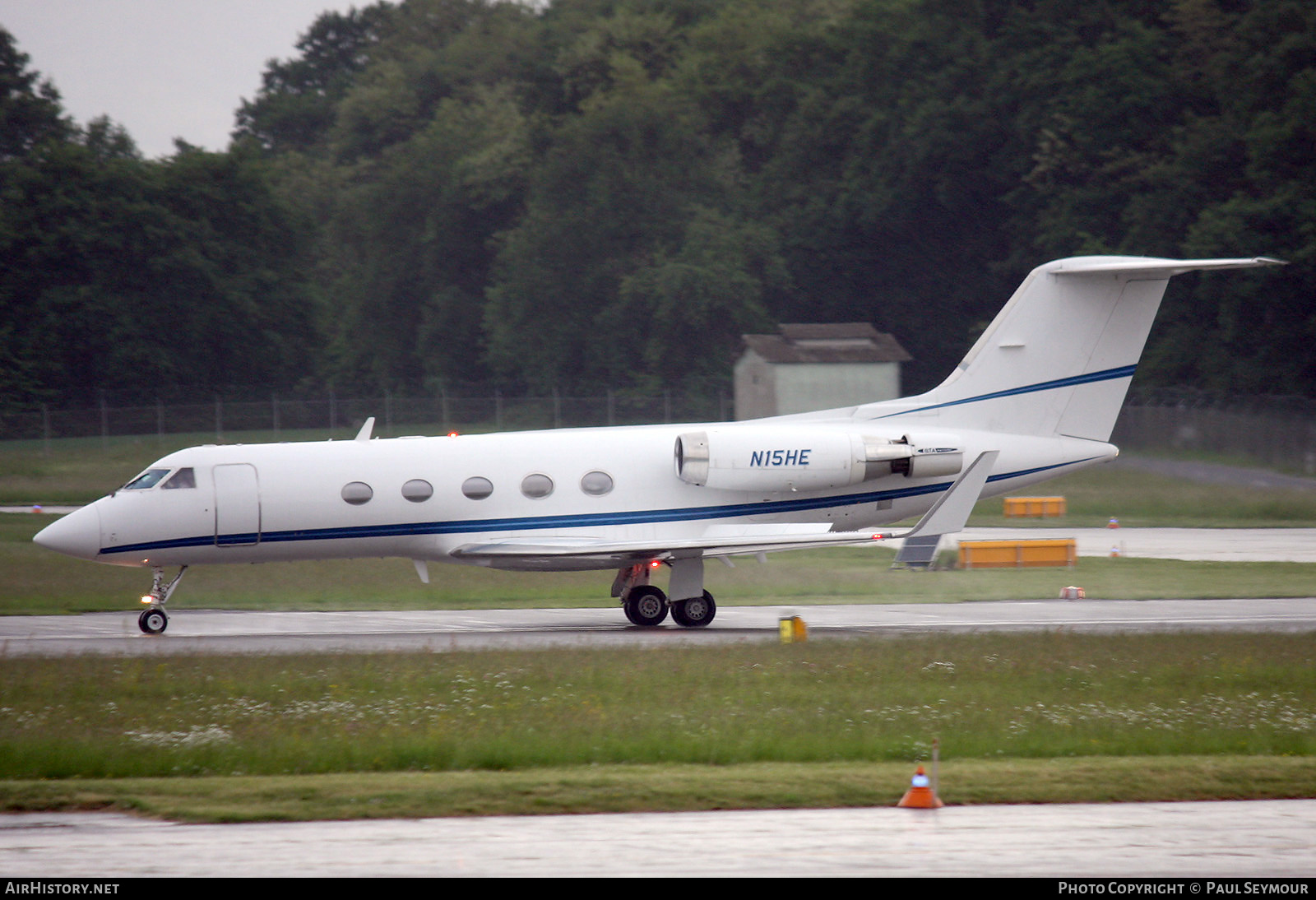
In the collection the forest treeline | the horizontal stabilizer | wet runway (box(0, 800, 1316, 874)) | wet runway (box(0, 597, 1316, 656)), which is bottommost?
wet runway (box(0, 800, 1316, 874))

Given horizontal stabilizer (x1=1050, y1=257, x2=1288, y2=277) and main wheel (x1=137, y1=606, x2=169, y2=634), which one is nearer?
main wheel (x1=137, y1=606, x2=169, y2=634)

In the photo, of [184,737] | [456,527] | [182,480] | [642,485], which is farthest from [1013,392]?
[184,737]

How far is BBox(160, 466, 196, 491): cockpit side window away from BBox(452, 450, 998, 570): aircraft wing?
408cm

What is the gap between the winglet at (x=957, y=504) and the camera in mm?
19844

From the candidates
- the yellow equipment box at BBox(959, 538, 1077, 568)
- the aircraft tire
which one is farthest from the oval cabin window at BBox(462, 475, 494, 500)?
the yellow equipment box at BBox(959, 538, 1077, 568)

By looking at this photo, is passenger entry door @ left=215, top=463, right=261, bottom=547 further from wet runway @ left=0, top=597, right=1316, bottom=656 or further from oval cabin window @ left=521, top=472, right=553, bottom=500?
oval cabin window @ left=521, top=472, right=553, bottom=500

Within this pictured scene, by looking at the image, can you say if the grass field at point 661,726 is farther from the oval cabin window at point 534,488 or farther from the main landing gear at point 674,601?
the oval cabin window at point 534,488

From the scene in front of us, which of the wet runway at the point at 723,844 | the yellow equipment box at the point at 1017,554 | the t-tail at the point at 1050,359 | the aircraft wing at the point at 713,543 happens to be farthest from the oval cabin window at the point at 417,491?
the yellow equipment box at the point at 1017,554

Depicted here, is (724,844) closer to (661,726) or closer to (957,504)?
(661,726)

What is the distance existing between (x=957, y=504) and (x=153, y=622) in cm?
1191

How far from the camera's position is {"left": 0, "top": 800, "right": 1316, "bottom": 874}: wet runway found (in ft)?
29.4

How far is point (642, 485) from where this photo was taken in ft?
70.7

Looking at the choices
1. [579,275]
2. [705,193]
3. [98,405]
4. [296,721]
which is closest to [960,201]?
[705,193]
